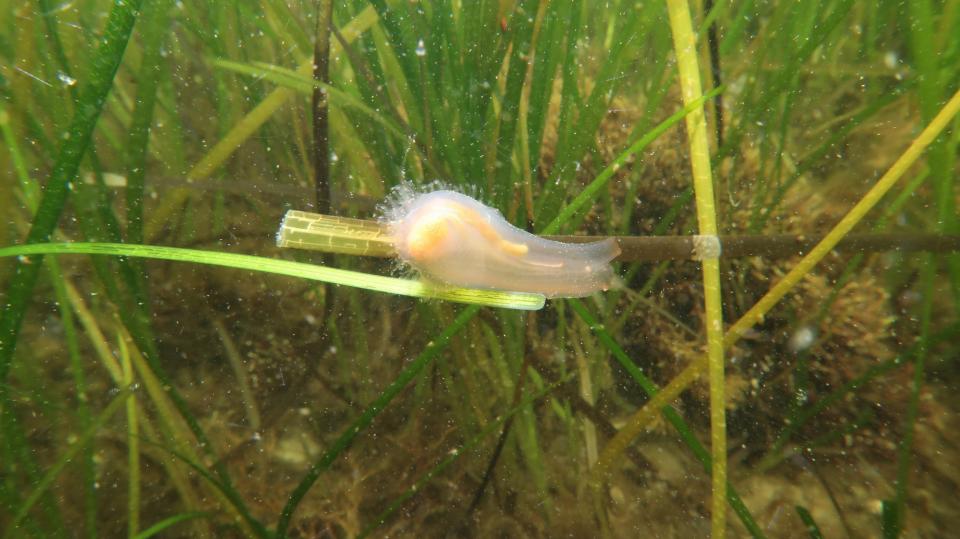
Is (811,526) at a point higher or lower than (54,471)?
higher

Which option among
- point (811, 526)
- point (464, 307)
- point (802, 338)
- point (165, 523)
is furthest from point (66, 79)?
point (802, 338)

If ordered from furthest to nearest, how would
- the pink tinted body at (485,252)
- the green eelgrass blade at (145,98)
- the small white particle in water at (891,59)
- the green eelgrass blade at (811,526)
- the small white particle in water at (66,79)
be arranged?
the small white particle in water at (891,59) < the small white particle in water at (66,79) < the green eelgrass blade at (145,98) < the green eelgrass blade at (811,526) < the pink tinted body at (485,252)

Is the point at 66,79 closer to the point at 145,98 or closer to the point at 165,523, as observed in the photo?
the point at 145,98

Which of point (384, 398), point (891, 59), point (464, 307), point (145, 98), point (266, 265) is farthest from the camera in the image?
point (891, 59)

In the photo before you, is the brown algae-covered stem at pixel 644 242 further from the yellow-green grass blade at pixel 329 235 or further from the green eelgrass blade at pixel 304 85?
the green eelgrass blade at pixel 304 85

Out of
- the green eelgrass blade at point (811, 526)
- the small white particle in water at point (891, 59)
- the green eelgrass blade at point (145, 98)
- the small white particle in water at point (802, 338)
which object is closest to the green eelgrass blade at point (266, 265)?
the green eelgrass blade at point (145, 98)

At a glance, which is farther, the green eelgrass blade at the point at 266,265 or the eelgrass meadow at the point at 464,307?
the eelgrass meadow at the point at 464,307

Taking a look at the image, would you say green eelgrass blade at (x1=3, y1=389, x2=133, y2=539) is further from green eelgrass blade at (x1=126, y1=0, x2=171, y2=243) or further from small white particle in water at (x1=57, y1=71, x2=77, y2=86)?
small white particle in water at (x1=57, y1=71, x2=77, y2=86)

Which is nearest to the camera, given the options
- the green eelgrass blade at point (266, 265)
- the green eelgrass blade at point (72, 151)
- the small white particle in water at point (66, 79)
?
the green eelgrass blade at point (266, 265)
